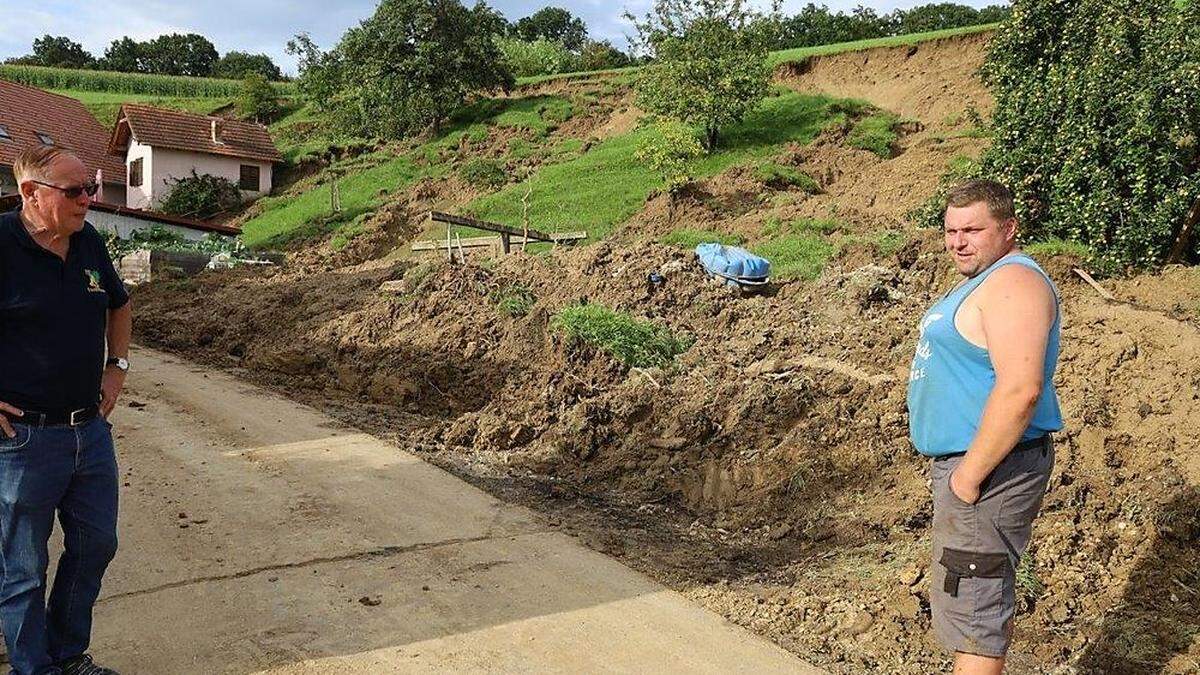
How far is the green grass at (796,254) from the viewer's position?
1242 centimetres

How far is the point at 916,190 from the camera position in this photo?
17812 mm

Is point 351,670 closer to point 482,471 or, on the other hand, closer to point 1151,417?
point 482,471

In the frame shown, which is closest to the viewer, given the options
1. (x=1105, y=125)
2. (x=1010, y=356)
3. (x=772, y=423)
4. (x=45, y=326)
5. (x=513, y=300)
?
(x=1010, y=356)

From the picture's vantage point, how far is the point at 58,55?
71.4 metres

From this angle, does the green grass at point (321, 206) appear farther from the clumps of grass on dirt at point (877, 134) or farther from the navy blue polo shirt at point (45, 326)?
the navy blue polo shirt at point (45, 326)

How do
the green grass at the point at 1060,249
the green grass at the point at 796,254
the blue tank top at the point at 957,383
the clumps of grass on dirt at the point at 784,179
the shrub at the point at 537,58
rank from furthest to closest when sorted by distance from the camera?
the shrub at the point at 537,58
the clumps of grass on dirt at the point at 784,179
the green grass at the point at 796,254
the green grass at the point at 1060,249
the blue tank top at the point at 957,383

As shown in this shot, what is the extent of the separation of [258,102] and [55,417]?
1695 inches

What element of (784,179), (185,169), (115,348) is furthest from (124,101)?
(115,348)

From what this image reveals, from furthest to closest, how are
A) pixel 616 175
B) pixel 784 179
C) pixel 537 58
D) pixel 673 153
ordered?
pixel 537 58 < pixel 616 175 < pixel 784 179 < pixel 673 153

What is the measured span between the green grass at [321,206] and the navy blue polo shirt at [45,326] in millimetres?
22674

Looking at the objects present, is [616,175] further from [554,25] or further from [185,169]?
[554,25]

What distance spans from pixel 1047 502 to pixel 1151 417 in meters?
1.36

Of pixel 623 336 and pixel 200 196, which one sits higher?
pixel 200 196

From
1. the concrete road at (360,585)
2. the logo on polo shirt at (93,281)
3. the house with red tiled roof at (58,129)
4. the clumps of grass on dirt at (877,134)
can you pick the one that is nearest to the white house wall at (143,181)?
the house with red tiled roof at (58,129)
